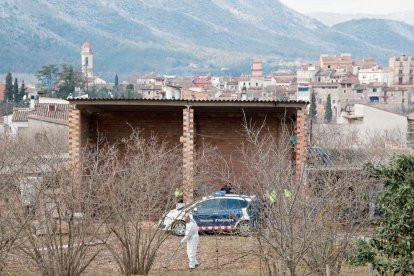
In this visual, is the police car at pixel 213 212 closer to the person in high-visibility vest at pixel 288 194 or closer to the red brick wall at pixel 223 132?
the red brick wall at pixel 223 132

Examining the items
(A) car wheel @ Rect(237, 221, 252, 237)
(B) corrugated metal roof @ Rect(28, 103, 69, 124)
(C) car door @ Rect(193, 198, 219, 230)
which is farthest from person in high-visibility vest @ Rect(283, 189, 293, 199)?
(B) corrugated metal roof @ Rect(28, 103, 69, 124)

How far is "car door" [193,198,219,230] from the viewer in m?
20.0

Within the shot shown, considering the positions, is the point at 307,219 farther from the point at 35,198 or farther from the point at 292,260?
the point at 35,198

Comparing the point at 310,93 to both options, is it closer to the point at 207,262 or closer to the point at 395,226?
the point at 207,262

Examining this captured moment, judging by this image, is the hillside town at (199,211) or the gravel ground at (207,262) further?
the gravel ground at (207,262)

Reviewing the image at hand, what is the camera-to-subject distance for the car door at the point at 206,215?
20047 mm

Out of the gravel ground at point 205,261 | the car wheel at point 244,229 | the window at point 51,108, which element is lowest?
the gravel ground at point 205,261

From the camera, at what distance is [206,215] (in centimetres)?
2008

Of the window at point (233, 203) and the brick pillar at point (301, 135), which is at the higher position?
the brick pillar at point (301, 135)

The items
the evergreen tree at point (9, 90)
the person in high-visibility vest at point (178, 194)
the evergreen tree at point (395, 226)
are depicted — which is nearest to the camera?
the evergreen tree at point (395, 226)

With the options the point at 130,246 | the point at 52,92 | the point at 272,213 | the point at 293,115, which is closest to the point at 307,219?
the point at 272,213

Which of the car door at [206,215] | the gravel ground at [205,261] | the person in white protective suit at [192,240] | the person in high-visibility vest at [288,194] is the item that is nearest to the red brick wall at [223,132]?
the car door at [206,215]

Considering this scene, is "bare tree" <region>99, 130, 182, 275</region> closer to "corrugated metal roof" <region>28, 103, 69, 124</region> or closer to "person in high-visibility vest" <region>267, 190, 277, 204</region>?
"person in high-visibility vest" <region>267, 190, 277, 204</region>

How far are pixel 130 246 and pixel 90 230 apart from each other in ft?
2.89
